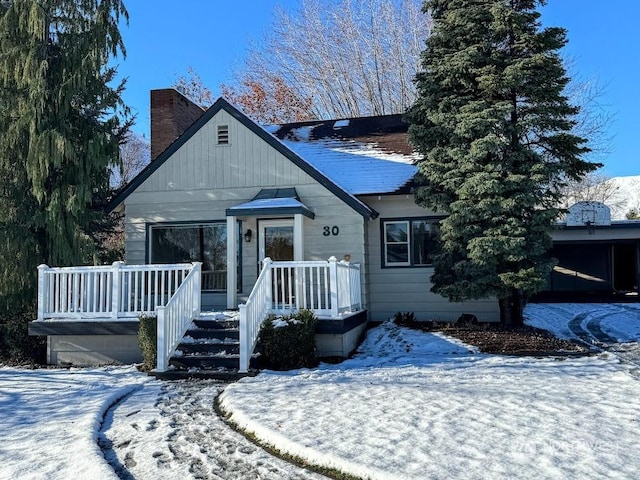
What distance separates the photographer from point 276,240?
11836 millimetres

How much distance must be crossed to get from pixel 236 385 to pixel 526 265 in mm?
6195

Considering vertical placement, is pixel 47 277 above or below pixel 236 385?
above

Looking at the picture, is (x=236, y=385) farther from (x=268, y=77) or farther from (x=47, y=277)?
(x=268, y=77)

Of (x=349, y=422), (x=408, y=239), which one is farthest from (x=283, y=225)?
(x=349, y=422)

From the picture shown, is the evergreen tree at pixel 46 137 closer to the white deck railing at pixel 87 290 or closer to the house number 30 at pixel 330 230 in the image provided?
the white deck railing at pixel 87 290

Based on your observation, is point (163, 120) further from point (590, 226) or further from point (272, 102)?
point (590, 226)

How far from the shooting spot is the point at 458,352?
9367 mm

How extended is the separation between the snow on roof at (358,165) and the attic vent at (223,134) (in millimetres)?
1504

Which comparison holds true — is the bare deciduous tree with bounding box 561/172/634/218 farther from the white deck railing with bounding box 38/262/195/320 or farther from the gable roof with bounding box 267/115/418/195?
the white deck railing with bounding box 38/262/195/320

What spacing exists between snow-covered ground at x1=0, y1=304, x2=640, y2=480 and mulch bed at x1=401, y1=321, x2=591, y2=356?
2.62 feet

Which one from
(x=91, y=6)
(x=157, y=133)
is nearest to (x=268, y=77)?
(x=157, y=133)

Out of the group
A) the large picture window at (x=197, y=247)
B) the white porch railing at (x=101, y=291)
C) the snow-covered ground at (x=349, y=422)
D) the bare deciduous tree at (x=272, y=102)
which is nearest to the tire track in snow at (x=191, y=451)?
the snow-covered ground at (x=349, y=422)

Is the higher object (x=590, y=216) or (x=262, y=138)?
(x=262, y=138)

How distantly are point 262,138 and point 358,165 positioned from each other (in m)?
2.61
